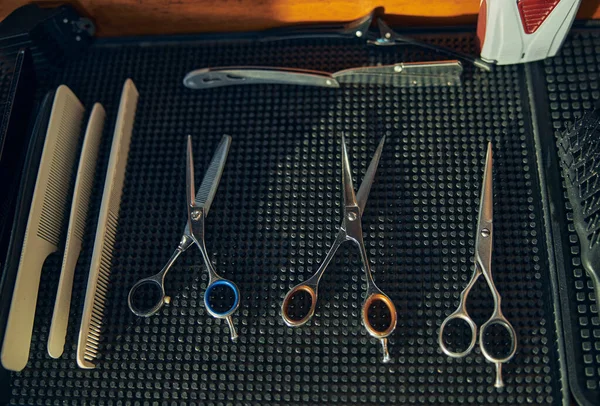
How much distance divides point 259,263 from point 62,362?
12.7 inches

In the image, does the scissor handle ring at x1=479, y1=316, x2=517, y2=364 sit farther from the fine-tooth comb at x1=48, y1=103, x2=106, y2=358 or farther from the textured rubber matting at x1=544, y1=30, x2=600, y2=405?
the fine-tooth comb at x1=48, y1=103, x2=106, y2=358

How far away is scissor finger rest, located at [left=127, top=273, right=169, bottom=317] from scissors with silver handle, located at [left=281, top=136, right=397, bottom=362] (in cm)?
18

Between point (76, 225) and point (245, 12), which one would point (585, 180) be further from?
point (76, 225)

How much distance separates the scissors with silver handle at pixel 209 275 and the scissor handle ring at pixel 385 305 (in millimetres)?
180

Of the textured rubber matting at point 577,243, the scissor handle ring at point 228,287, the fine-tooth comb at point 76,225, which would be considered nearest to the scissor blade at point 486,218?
the textured rubber matting at point 577,243

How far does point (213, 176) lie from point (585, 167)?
0.56m

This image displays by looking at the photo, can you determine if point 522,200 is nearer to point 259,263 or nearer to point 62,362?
point 259,263

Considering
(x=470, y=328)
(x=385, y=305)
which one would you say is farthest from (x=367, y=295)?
(x=470, y=328)

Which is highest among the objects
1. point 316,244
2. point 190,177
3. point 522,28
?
point 522,28

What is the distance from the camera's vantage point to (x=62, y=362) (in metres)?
0.80

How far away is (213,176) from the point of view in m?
0.86

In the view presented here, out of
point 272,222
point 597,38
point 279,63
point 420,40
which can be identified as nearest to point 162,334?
point 272,222

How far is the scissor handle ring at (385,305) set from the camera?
73 cm

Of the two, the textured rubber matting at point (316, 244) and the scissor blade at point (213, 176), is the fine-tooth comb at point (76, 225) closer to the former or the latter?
the textured rubber matting at point (316, 244)
